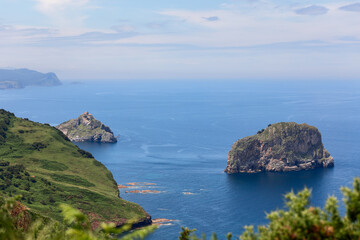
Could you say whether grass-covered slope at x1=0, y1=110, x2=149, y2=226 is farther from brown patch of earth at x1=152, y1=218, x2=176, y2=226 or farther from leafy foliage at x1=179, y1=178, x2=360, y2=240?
leafy foliage at x1=179, y1=178, x2=360, y2=240

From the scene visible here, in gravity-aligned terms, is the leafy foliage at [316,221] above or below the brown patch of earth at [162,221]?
above

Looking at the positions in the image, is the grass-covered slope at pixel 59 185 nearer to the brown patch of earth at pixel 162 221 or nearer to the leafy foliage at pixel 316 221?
the brown patch of earth at pixel 162 221

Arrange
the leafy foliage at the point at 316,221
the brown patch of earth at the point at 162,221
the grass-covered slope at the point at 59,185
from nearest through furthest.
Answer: the leafy foliage at the point at 316,221 < the grass-covered slope at the point at 59,185 < the brown patch of earth at the point at 162,221

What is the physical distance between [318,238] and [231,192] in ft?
553

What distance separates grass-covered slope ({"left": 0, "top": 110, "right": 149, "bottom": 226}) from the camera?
475ft

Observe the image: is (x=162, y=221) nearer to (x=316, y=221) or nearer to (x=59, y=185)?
(x=59, y=185)

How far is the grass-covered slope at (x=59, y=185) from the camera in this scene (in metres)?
145

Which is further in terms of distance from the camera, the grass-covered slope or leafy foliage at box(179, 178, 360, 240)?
the grass-covered slope

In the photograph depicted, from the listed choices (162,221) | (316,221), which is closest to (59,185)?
(162,221)

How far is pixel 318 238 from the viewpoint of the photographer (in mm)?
24625

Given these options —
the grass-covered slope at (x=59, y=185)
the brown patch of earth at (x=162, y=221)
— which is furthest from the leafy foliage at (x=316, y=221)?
the brown patch of earth at (x=162, y=221)

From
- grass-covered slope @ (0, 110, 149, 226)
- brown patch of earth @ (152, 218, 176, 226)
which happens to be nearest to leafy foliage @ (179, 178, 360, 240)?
grass-covered slope @ (0, 110, 149, 226)

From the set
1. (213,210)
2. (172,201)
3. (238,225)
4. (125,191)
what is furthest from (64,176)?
(238,225)

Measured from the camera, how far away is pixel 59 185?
Answer: 16425 centimetres
